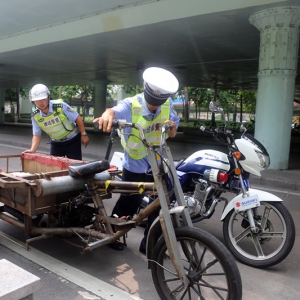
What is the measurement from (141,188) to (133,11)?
6106mm

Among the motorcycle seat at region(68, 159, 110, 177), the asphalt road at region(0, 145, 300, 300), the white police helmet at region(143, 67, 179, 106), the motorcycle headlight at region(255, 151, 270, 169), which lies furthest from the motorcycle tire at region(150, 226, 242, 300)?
the motorcycle headlight at region(255, 151, 270, 169)

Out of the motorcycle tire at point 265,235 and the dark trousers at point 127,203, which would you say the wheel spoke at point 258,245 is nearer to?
the motorcycle tire at point 265,235

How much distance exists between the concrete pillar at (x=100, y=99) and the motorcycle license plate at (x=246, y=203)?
15.6 m

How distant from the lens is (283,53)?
22.7 ft

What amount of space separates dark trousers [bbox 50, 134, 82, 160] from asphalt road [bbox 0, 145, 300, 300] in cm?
128

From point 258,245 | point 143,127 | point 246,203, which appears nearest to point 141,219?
point 143,127

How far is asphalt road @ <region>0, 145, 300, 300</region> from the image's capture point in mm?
2646

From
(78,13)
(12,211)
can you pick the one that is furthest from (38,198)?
(78,13)

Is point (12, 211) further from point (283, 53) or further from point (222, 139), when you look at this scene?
point (283, 53)

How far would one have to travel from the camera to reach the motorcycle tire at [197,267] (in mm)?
2107

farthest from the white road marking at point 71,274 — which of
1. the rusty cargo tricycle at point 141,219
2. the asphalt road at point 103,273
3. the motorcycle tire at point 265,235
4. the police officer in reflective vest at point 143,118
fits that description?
the motorcycle tire at point 265,235

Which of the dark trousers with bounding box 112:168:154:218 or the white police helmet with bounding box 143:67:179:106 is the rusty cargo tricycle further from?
the white police helmet with bounding box 143:67:179:106

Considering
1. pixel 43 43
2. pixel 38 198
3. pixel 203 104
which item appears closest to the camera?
pixel 38 198

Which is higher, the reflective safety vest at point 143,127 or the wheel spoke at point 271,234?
the reflective safety vest at point 143,127
